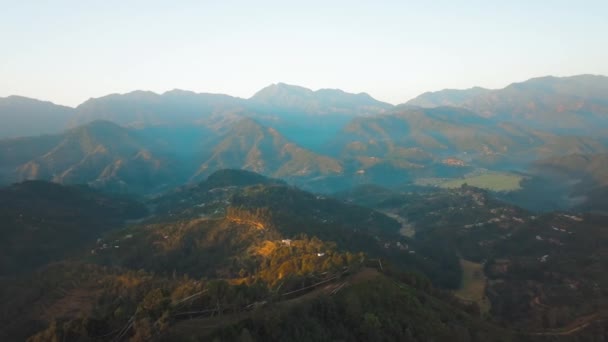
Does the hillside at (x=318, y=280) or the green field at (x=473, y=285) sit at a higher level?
the hillside at (x=318, y=280)

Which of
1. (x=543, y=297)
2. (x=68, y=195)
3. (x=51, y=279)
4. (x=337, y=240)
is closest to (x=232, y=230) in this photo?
(x=337, y=240)

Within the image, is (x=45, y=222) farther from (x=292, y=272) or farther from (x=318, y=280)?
(x=318, y=280)

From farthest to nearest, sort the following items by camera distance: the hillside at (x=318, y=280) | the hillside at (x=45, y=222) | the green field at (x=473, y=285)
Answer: the hillside at (x=45, y=222), the green field at (x=473, y=285), the hillside at (x=318, y=280)

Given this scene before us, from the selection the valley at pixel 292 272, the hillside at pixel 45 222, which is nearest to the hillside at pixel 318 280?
the valley at pixel 292 272

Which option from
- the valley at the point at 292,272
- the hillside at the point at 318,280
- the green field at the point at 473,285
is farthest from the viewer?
the green field at the point at 473,285

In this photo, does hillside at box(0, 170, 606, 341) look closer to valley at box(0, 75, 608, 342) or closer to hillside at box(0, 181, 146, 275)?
valley at box(0, 75, 608, 342)

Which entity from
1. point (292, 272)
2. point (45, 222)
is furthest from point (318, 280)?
point (45, 222)

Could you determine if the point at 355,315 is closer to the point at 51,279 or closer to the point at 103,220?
the point at 51,279

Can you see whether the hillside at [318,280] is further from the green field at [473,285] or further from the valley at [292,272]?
the green field at [473,285]

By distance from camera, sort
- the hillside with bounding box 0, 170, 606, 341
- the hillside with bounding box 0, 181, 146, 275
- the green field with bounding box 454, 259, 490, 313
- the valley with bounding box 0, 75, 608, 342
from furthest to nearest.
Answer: the hillside with bounding box 0, 181, 146, 275
the green field with bounding box 454, 259, 490, 313
the valley with bounding box 0, 75, 608, 342
the hillside with bounding box 0, 170, 606, 341

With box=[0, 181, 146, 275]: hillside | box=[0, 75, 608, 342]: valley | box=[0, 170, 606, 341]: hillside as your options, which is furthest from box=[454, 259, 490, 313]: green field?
box=[0, 181, 146, 275]: hillside

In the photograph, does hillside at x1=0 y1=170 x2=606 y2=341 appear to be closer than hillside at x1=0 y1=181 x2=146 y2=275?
Yes
